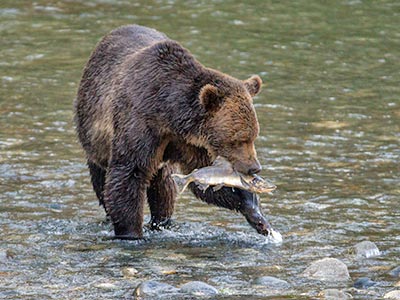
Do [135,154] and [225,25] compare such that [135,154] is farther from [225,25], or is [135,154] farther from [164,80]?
[225,25]

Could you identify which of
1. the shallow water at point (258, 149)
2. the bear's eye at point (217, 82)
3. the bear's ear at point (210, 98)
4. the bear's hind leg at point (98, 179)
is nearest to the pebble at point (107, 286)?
the shallow water at point (258, 149)

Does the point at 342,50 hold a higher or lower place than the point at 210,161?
lower

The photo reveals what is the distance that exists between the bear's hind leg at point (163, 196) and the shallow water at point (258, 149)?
19cm

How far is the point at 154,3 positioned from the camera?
61.0 ft

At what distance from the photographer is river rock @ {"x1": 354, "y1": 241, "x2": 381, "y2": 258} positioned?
26.0 feet

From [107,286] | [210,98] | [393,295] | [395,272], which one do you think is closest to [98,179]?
[210,98]

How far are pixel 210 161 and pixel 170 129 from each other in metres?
0.40

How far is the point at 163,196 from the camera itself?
29.4 ft

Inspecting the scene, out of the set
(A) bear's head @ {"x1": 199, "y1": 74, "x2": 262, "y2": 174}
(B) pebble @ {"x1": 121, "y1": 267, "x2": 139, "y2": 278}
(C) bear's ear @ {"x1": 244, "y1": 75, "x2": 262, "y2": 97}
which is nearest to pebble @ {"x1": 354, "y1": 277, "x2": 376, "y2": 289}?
(A) bear's head @ {"x1": 199, "y1": 74, "x2": 262, "y2": 174}

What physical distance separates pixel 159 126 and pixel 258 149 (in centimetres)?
336

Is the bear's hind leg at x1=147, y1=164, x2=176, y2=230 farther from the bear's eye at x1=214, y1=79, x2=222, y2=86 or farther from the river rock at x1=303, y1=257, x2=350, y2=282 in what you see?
the river rock at x1=303, y1=257, x2=350, y2=282

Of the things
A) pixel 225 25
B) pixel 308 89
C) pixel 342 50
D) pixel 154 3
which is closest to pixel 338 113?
pixel 308 89

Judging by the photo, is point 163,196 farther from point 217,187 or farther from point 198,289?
point 198,289

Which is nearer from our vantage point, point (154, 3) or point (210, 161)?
point (210, 161)
